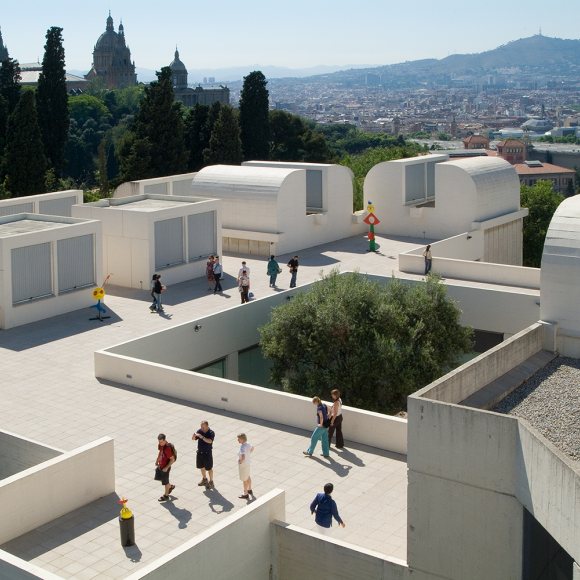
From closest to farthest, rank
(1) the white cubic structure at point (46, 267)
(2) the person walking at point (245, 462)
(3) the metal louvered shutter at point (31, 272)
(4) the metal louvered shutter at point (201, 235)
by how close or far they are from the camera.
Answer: (2) the person walking at point (245, 462) → (1) the white cubic structure at point (46, 267) → (3) the metal louvered shutter at point (31, 272) → (4) the metal louvered shutter at point (201, 235)

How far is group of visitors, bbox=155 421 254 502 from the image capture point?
1514 centimetres

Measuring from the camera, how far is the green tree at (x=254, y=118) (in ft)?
169

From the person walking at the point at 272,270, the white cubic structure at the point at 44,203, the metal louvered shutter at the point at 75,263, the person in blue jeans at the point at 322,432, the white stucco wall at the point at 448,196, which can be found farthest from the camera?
the white stucco wall at the point at 448,196

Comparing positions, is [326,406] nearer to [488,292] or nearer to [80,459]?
[80,459]

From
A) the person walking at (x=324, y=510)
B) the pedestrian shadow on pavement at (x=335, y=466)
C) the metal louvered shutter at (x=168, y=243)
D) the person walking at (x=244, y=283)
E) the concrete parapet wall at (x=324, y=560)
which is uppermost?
the metal louvered shutter at (x=168, y=243)

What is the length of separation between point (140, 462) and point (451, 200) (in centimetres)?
2097

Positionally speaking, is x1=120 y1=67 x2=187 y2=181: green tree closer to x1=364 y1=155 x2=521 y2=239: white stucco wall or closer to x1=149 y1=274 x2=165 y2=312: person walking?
x1=364 y1=155 x2=521 y2=239: white stucco wall

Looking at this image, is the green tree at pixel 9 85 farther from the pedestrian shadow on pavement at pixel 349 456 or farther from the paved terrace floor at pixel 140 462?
the pedestrian shadow on pavement at pixel 349 456

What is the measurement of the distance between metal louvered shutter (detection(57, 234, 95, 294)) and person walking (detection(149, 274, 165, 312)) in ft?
6.70

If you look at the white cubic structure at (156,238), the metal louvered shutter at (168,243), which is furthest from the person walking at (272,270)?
the metal louvered shutter at (168,243)

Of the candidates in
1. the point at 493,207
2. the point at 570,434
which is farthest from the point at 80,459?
the point at 493,207

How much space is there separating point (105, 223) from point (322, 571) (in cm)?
1772

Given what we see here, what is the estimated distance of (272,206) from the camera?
33.4 metres

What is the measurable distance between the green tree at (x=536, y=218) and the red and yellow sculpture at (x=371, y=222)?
48.2ft
